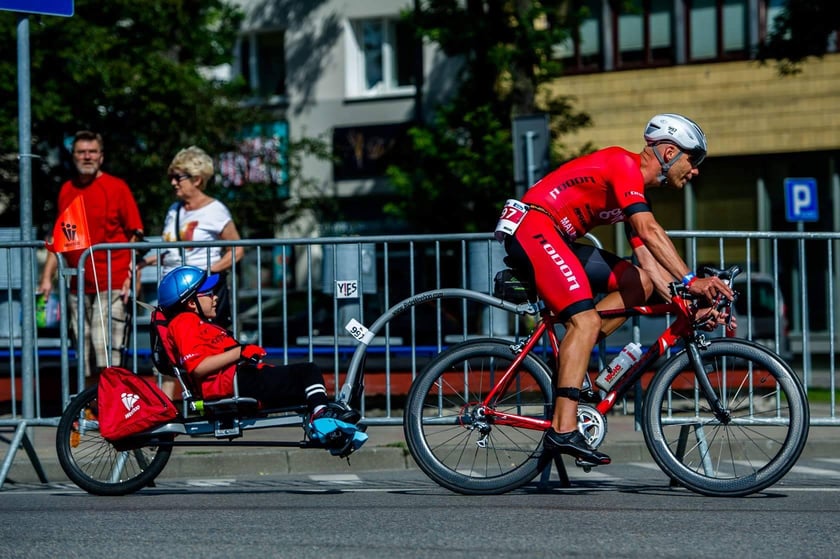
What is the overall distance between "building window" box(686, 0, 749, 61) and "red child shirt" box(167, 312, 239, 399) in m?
20.2

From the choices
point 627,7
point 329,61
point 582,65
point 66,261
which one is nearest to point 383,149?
point 329,61

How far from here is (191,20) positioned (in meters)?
25.4

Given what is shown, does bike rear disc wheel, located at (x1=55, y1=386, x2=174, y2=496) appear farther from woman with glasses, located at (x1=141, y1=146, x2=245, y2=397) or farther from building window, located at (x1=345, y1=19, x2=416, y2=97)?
building window, located at (x1=345, y1=19, x2=416, y2=97)

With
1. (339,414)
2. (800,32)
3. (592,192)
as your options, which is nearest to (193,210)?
(339,414)

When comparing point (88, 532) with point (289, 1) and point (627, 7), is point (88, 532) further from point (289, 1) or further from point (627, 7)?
point (289, 1)

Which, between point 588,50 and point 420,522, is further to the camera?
point 588,50

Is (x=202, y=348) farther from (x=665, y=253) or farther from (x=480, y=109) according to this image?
(x=480, y=109)

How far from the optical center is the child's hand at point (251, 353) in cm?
717

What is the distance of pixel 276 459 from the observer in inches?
346

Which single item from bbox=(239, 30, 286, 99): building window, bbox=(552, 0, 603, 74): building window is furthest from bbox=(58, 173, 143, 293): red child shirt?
bbox=(239, 30, 286, 99): building window

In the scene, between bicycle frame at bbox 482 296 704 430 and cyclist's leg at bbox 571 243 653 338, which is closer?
bicycle frame at bbox 482 296 704 430

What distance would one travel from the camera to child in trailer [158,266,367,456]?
714cm

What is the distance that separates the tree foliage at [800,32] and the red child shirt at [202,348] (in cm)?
1155

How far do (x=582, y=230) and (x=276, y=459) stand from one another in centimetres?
279
